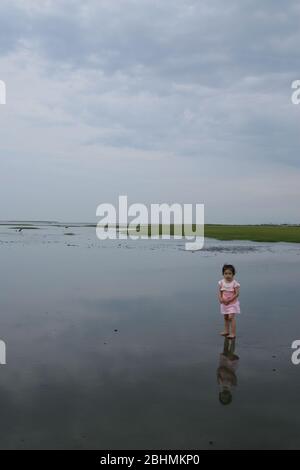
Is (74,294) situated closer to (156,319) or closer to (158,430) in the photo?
(156,319)

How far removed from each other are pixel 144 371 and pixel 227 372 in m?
1.41

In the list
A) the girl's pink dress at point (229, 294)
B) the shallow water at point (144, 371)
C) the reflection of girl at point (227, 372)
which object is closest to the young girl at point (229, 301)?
the girl's pink dress at point (229, 294)

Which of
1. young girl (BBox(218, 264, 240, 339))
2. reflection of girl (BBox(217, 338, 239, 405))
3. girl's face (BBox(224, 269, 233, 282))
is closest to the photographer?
reflection of girl (BBox(217, 338, 239, 405))

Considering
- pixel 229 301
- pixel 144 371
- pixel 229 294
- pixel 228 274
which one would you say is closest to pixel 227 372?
pixel 144 371

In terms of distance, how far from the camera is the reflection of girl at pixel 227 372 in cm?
676

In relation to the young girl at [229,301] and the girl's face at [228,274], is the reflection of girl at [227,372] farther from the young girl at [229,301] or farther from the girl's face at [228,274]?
the girl's face at [228,274]

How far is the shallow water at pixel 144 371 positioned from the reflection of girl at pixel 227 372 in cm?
3

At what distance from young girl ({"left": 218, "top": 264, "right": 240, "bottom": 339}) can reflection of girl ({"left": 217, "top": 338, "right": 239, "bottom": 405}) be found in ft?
1.96

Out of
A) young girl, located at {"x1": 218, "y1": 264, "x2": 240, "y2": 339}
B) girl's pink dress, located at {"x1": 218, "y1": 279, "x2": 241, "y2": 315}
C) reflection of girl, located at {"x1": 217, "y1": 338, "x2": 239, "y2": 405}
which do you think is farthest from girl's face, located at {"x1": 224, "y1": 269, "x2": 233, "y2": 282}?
reflection of girl, located at {"x1": 217, "y1": 338, "x2": 239, "y2": 405}

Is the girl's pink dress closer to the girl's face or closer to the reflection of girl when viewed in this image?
the girl's face

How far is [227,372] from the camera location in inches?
305

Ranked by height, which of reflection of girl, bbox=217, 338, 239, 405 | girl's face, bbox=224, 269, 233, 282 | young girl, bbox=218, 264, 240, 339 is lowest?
reflection of girl, bbox=217, 338, 239, 405

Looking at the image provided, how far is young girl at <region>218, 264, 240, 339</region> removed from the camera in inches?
396

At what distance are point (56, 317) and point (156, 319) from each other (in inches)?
101
